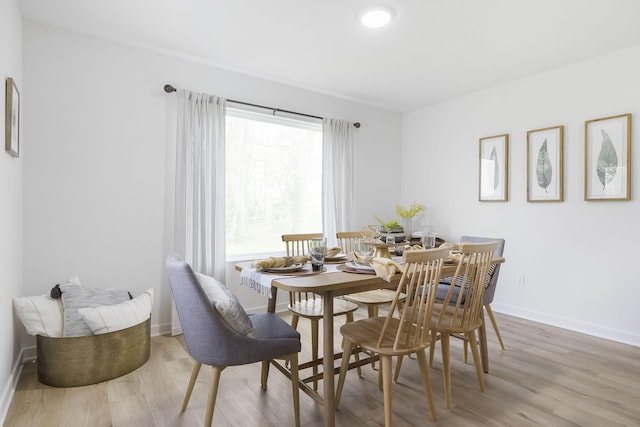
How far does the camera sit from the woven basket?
2.27 meters

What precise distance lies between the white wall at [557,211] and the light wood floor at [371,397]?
2.28ft

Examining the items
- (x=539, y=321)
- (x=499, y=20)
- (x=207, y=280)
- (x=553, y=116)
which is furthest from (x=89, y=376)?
(x=553, y=116)

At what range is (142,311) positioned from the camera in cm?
259

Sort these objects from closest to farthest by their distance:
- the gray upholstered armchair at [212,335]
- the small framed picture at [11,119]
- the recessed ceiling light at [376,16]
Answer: the gray upholstered armchair at [212,335] < the small framed picture at [11,119] < the recessed ceiling light at [376,16]

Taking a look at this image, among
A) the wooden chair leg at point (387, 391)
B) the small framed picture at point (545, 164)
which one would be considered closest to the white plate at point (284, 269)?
the wooden chair leg at point (387, 391)

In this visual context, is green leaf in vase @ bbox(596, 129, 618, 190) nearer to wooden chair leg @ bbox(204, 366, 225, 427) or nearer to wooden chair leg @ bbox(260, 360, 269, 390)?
wooden chair leg @ bbox(260, 360, 269, 390)

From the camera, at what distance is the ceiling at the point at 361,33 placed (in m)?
2.51

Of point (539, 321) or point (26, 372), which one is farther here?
point (539, 321)

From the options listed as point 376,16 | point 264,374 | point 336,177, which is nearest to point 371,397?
point 264,374

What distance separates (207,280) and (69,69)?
2.27 metres

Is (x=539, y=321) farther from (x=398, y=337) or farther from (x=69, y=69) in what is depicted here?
(x=69, y=69)

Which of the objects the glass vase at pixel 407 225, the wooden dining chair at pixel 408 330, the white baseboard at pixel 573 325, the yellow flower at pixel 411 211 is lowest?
the white baseboard at pixel 573 325

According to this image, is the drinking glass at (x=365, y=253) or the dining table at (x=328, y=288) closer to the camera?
the dining table at (x=328, y=288)

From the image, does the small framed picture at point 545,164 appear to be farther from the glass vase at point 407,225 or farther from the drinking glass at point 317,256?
the drinking glass at point 317,256
